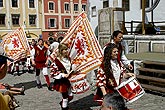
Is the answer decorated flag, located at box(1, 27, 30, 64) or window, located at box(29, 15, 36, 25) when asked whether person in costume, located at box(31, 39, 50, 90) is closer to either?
decorated flag, located at box(1, 27, 30, 64)

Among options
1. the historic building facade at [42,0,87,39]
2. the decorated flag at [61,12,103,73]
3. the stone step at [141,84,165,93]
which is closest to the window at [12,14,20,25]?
the historic building facade at [42,0,87,39]

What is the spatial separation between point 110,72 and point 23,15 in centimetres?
4368

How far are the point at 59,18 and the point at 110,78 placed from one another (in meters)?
47.0

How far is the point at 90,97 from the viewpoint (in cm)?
795

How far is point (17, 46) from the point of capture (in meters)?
10.2

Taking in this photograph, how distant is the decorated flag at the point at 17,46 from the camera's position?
10000 mm

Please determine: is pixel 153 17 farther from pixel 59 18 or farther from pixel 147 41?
pixel 59 18

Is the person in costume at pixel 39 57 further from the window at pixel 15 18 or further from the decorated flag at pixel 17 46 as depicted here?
the window at pixel 15 18

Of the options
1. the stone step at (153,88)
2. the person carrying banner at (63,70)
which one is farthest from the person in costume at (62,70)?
the stone step at (153,88)

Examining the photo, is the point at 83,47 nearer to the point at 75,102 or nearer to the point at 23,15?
the point at 75,102

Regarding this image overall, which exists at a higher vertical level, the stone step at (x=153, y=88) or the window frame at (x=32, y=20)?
the window frame at (x=32, y=20)

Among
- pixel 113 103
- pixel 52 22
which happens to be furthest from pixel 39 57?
pixel 52 22

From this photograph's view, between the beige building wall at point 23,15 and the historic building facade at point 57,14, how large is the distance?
111 centimetres

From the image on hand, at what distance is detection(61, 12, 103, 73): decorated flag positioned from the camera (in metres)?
6.11
